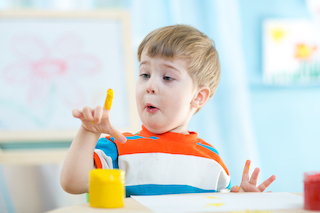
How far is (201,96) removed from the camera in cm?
101

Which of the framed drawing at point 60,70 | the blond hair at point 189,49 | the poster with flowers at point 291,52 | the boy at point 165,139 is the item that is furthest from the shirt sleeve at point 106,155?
the poster with flowers at point 291,52

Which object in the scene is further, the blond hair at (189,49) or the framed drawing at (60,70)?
the framed drawing at (60,70)

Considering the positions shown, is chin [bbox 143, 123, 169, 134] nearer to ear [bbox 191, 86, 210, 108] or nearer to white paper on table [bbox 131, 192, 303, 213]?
ear [bbox 191, 86, 210, 108]

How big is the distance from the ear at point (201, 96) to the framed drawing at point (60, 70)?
2.32 feet

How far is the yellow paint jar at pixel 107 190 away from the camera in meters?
0.54

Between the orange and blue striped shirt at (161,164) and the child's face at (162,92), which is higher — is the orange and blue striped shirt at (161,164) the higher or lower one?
the lower one

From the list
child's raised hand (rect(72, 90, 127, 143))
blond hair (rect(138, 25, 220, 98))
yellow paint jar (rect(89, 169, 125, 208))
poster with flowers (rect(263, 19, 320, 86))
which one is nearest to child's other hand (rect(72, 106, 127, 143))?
child's raised hand (rect(72, 90, 127, 143))

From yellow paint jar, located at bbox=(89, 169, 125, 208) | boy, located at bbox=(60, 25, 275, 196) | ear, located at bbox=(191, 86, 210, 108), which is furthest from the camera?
ear, located at bbox=(191, 86, 210, 108)

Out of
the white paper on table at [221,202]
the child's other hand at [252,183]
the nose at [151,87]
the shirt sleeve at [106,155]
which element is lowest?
the child's other hand at [252,183]

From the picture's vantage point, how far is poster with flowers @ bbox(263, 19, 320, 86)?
2.14m

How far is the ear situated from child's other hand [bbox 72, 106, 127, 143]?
14.3 inches

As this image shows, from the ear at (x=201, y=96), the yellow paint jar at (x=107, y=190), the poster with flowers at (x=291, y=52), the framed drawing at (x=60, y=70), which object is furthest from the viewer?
the poster with flowers at (x=291, y=52)

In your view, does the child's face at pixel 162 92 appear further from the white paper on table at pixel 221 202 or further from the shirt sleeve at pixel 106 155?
the white paper on table at pixel 221 202

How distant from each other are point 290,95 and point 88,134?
181 cm
